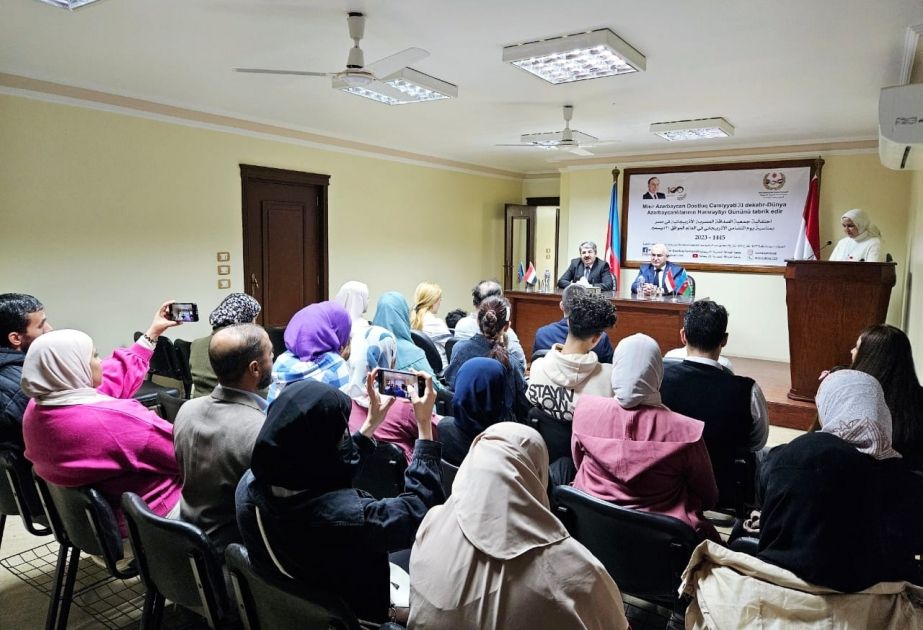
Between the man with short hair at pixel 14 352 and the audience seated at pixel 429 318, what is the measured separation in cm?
208

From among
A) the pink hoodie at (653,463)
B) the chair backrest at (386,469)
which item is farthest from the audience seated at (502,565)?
the chair backrest at (386,469)

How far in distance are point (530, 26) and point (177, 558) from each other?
9.47 feet

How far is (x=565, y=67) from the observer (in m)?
3.60

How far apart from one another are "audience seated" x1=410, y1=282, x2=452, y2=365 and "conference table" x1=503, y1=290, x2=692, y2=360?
170 centimetres

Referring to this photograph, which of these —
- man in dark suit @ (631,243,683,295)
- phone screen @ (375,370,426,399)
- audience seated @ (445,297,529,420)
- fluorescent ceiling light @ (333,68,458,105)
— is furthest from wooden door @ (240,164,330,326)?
phone screen @ (375,370,426,399)

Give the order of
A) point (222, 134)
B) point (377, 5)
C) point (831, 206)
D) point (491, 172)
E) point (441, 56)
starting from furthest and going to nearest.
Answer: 1. point (491, 172)
2. point (831, 206)
3. point (222, 134)
4. point (441, 56)
5. point (377, 5)

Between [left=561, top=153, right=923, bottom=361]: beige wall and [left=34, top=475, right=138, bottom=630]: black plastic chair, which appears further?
[left=561, top=153, right=923, bottom=361]: beige wall

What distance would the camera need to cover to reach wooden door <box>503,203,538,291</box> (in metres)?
9.32

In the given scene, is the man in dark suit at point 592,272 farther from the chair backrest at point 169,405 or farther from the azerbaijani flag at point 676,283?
the chair backrest at point 169,405

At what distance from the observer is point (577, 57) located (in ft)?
11.2

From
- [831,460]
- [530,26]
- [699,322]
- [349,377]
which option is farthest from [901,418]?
[530,26]

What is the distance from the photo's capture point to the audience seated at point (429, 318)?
155 inches

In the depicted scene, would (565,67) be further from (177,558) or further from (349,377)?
(177,558)

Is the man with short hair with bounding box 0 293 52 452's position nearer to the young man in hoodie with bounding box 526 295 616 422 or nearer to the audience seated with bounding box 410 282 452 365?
the young man in hoodie with bounding box 526 295 616 422
